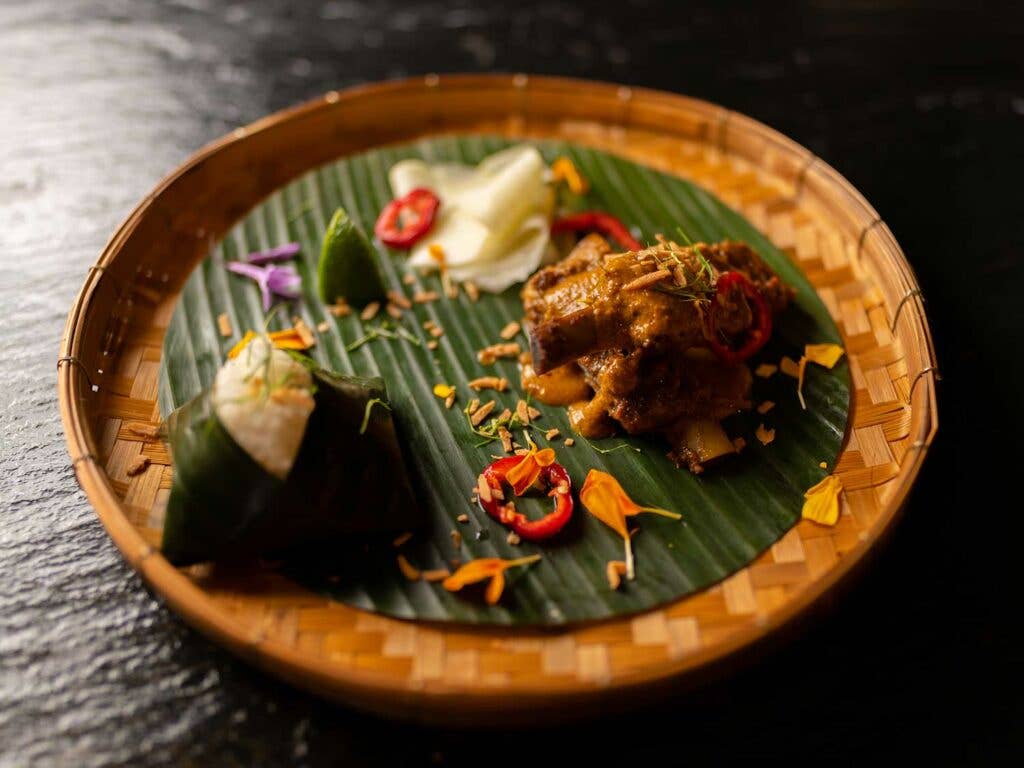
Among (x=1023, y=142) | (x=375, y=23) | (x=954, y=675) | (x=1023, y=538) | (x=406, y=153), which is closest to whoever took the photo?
(x=954, y=675)

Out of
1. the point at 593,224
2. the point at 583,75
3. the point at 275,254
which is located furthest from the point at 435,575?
the point at 583,75

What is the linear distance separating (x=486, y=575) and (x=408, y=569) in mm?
272

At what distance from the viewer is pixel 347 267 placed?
13.9 feet

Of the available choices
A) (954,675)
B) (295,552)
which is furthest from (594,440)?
(954,675)

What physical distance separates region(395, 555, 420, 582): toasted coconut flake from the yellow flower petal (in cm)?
186

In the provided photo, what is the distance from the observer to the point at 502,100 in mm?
5168

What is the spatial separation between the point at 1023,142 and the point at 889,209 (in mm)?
1022

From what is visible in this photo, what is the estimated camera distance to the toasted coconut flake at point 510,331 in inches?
165

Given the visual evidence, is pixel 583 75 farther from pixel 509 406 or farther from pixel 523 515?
pixel 523 515

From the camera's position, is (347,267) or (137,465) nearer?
(137,465)

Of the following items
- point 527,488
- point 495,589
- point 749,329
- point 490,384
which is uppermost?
point 490,384

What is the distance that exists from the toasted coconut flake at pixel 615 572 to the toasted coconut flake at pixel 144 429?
1811 mm

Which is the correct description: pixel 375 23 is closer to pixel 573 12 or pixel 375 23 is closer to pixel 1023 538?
pixel 573 12

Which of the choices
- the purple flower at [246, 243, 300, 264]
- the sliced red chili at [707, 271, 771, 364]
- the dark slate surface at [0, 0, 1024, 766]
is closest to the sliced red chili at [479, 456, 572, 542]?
the dark slate surface at [0, 0, 1024, 766]
